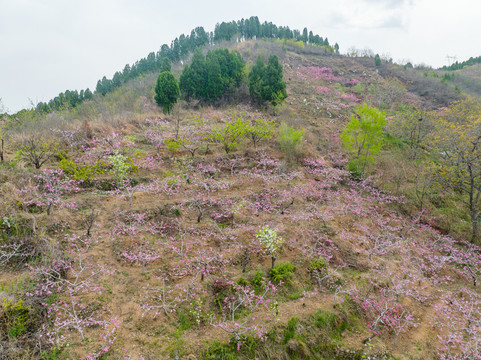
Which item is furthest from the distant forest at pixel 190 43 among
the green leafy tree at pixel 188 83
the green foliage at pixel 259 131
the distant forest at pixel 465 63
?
the distant forest at pixel 465 63

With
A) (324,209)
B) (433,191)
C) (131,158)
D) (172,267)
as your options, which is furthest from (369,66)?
(172,267)

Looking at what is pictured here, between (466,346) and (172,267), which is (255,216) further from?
(466,346)

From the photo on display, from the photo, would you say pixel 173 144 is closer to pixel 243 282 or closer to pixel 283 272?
pixel 243 282

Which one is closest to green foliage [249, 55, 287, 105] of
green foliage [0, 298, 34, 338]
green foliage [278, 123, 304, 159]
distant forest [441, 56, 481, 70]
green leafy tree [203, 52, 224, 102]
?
green leafy tree [203, 52, 224, 102]

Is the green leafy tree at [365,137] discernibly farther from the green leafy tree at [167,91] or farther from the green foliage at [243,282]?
the green leafy tree at [167,91]

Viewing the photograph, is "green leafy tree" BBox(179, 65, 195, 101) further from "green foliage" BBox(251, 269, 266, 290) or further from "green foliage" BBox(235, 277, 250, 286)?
"green foliage" BBox(235, 277, 250, 286)

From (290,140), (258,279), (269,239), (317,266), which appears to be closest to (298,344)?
(258,279)
